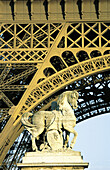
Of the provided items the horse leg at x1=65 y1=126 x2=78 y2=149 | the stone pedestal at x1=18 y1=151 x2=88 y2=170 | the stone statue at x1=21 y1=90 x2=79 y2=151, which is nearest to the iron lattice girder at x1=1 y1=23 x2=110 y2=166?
the stone statue at x1=21 y1=90 x2=79 y2=151

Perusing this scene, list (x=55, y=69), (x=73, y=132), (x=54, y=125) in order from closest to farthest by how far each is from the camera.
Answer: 1. (x=54, y=125)
2. (x=73, y=132)
3. (x=55, y=69)

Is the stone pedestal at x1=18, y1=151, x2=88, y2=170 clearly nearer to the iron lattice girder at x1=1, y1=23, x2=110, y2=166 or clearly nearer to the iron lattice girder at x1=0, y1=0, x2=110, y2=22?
the iron lattice girder at x1=1, y1=23, x2=110, y2=166

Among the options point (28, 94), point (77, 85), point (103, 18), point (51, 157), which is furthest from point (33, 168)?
point (77, 85)

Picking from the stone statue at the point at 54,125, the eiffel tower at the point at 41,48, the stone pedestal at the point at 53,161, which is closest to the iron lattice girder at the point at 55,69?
the eiffel tower at the point at 41,48

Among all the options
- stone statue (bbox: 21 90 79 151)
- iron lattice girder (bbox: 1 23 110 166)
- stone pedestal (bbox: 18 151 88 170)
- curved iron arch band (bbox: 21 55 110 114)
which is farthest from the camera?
curved iron arch band (bbox: 21 55 110 114)

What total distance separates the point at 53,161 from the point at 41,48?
41.1 feet

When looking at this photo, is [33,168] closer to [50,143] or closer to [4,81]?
[50,143]

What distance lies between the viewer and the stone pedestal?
32500 mm

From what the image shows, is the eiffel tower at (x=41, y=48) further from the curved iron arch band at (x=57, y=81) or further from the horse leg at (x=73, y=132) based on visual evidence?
the horse leg at (x=73, y=132)

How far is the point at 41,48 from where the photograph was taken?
44.0m

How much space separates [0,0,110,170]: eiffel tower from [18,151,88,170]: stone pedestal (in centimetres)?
849

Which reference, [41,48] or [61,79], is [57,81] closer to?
[61,79]

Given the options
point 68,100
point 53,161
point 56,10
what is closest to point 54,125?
point 68,100

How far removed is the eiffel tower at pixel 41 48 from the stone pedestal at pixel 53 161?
27.8ft
